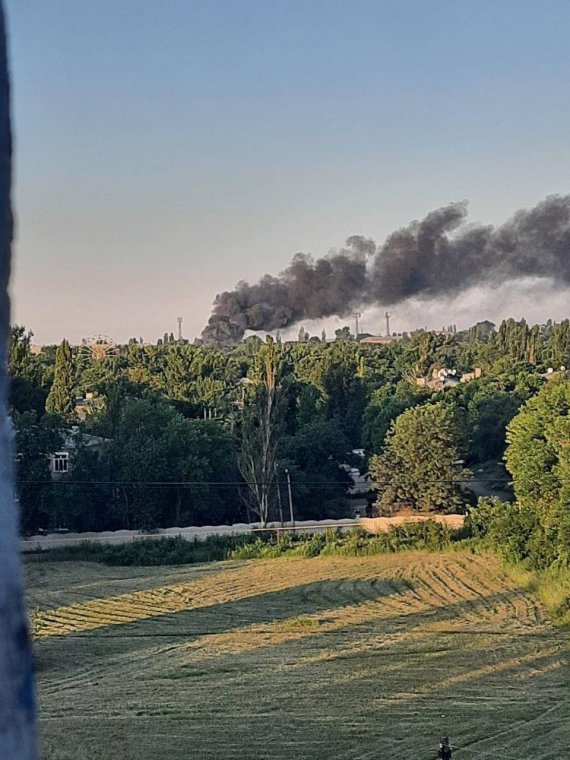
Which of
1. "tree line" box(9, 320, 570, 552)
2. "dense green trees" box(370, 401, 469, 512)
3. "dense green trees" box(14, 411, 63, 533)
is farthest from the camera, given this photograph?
"dense green trees" box(370, 401, 469, 512)

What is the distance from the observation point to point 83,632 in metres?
9.66

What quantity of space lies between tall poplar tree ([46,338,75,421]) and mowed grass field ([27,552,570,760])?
232 inches

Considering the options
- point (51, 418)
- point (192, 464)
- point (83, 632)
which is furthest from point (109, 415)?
point (83, 632)

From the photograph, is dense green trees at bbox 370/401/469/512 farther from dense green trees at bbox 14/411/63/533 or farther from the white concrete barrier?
dense green trees at bbox 14/411/63/533

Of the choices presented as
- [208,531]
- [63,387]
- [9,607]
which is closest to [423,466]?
[208,531]

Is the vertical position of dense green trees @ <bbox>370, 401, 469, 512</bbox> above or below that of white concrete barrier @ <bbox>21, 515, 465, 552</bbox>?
above

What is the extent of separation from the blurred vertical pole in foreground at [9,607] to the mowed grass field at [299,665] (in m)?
5.94

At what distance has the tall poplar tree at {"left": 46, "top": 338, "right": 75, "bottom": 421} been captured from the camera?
60.6 ft

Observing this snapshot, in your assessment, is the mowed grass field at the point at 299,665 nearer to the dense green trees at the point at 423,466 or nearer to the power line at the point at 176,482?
the power line at the point at 176,482

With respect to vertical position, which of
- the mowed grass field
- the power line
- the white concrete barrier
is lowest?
the mowed grass field

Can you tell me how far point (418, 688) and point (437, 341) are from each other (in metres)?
26.6

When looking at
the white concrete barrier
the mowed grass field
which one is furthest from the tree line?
the mowed grass field

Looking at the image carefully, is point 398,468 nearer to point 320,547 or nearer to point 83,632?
point 320,547

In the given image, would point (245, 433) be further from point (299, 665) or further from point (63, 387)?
point (299, 665)
